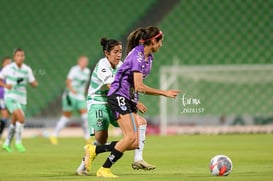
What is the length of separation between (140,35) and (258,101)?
13.5 m

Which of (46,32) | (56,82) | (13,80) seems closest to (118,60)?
(13,80)

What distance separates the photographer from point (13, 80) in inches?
563

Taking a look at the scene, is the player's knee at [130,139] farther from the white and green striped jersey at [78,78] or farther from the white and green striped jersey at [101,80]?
the white and green striped jersey at [78,78]

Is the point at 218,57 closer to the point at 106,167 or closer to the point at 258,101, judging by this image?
the point at 258,101

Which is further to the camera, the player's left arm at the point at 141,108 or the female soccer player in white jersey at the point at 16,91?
the female soccer player in white jersey at the point at 16,91

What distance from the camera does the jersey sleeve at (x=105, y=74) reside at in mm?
8500

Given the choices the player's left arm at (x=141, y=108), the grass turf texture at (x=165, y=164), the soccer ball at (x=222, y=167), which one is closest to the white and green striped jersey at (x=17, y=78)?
the grass turf texture at (x=165, y=164)

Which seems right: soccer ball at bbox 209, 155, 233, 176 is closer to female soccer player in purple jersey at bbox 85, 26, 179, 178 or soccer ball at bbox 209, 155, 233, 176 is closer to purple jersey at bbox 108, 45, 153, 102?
female soccer player in purple jersey at bbox 85, 26, 179, 178

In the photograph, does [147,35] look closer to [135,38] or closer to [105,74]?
[135,38]

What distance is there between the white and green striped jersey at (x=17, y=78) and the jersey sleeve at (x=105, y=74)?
19.0 feet

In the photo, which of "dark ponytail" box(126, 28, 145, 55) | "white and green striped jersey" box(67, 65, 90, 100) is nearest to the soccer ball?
"dark ponytail" box(126, 28, 145, 55)

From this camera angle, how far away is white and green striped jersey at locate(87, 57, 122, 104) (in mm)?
8519

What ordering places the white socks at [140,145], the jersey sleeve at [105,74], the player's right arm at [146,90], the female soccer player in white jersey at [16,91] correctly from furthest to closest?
the female soccer player in white jersey at [16,91]
the white socks at [140,145]
the jersey sleeve at [105,74]
the player's right arm at [146,90]

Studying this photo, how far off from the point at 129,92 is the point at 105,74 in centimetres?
73
